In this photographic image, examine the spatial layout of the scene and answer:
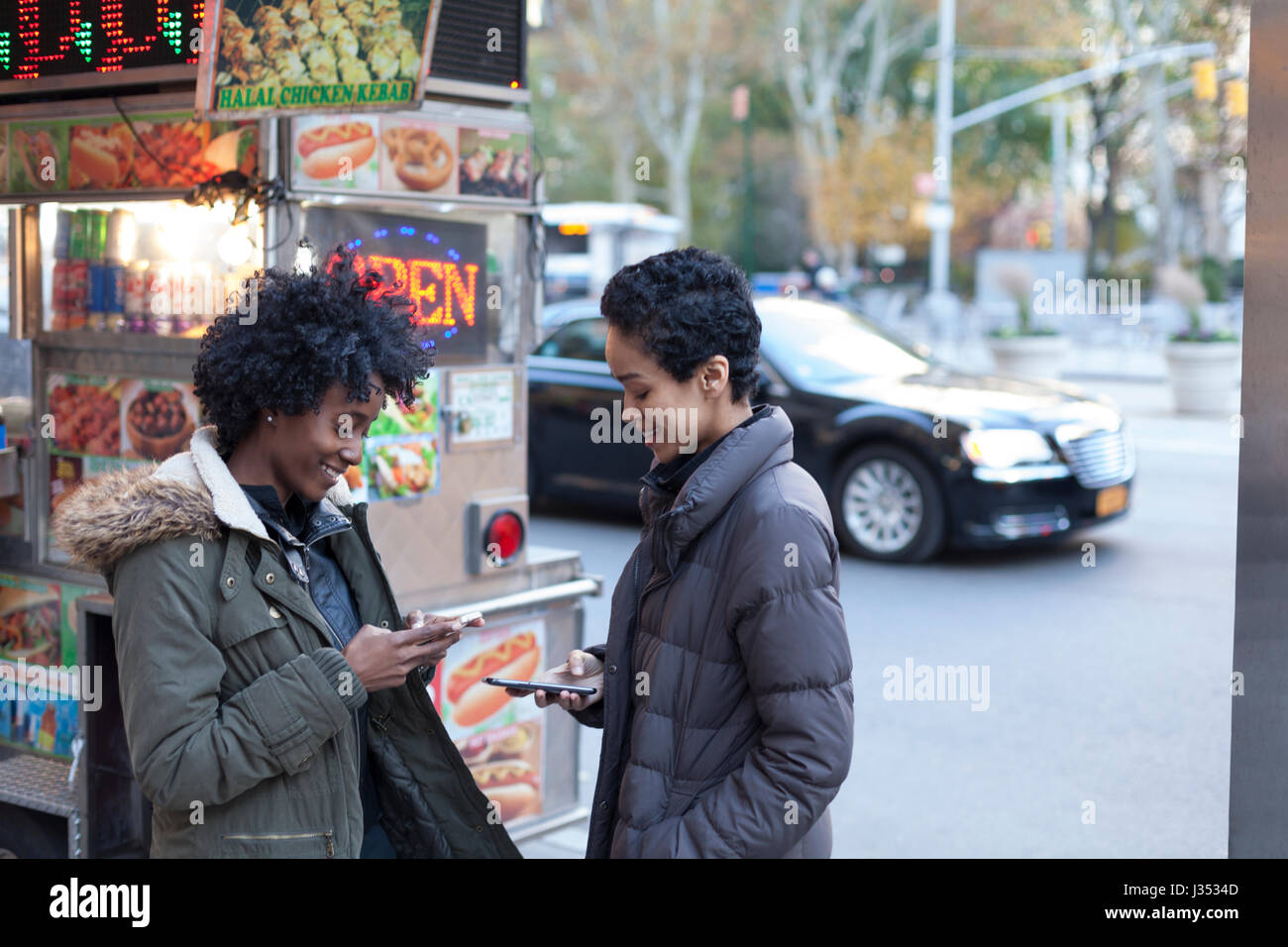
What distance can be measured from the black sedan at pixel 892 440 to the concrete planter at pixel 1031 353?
10.2m

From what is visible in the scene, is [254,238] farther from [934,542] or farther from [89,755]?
[934,542]

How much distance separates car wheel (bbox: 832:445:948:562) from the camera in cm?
952

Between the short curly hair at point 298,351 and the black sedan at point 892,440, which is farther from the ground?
the short curly hair at point 298,351

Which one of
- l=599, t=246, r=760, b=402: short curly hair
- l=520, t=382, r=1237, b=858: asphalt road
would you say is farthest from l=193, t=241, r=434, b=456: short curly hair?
l=520, t=382, r=1237, b=858: asphalt road

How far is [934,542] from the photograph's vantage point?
31.2 feet

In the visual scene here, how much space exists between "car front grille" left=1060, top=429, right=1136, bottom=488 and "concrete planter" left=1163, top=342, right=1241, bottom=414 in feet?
30.7

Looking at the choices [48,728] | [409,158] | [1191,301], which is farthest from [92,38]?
[1191,301]

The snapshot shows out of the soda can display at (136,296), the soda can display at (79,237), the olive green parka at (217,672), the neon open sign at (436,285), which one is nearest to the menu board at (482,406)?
the neon open sign at (436,285)

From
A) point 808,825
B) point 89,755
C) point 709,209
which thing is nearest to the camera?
point 808,825

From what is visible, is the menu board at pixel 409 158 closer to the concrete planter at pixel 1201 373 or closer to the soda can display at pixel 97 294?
the soda can display at pixel 97 294

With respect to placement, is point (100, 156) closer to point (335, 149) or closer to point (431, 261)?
point (335, 149)

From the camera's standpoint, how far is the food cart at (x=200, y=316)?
12.8ft
